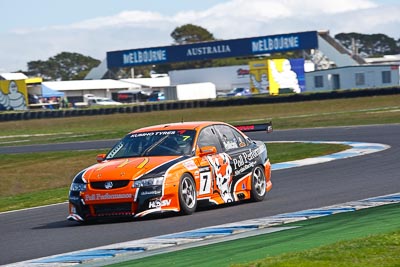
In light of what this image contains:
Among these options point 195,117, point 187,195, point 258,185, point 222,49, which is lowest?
point 195,117

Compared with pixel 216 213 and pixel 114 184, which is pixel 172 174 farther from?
pixel 216 213

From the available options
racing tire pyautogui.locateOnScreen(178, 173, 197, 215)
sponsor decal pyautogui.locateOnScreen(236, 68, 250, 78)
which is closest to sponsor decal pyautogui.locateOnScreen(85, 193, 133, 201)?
racing tire pyautogui.locateOnScreen(178, 173, 197, 215)

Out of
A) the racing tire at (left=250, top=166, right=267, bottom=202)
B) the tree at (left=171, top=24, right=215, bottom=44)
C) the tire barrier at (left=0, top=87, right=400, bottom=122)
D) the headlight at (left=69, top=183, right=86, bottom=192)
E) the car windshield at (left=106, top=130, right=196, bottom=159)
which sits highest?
the tree at (left=171, top=24, right=215, bottom=44)

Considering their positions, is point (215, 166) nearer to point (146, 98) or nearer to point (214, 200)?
point (214, 200)

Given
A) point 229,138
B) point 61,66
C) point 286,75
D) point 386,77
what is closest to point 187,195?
point 229,138

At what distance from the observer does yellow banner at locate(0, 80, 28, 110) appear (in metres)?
81.9

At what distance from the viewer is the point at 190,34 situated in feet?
499

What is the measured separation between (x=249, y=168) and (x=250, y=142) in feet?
1.98

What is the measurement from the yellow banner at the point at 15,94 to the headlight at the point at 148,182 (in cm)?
7090

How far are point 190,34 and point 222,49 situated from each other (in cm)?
6611

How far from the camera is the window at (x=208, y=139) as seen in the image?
13.4 m

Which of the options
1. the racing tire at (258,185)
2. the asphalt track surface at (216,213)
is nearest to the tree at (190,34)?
the asphalt track surface at (216,213)

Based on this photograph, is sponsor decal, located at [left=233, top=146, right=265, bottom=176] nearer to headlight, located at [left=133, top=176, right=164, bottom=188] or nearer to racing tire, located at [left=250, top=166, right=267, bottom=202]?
racing tire, located at [left=250, top=166, right=267, bottom=202]

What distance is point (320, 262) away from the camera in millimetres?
7230
